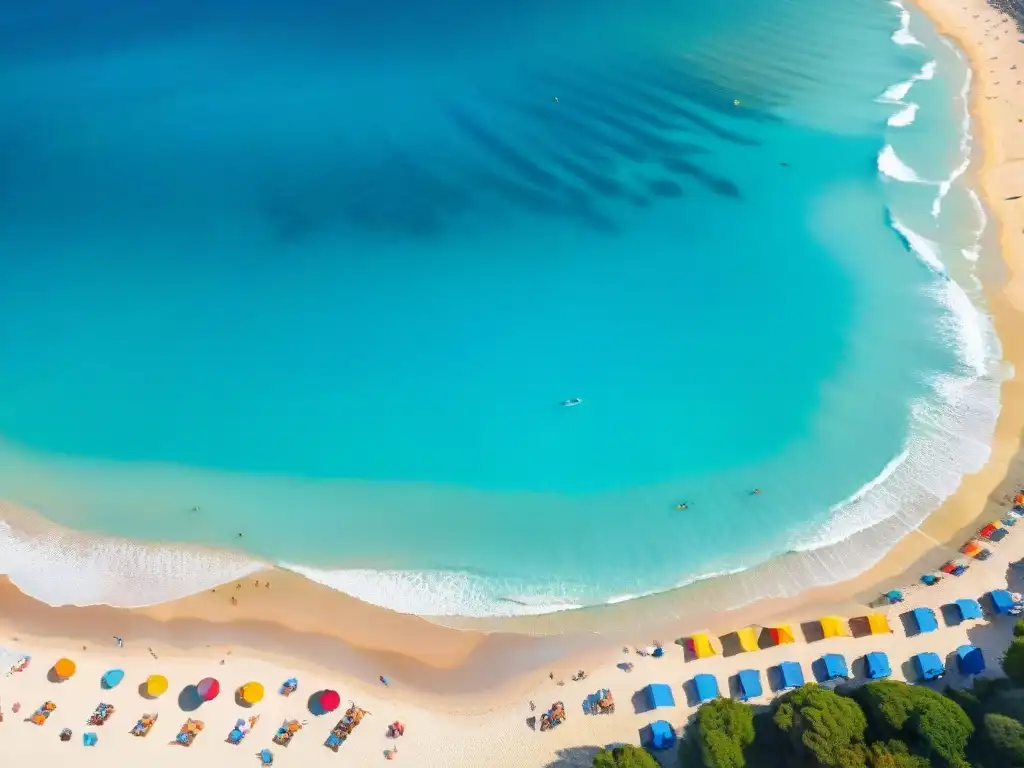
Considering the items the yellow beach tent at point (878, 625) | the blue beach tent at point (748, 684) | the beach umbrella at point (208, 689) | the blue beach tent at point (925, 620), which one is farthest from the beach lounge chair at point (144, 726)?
the blue beach tent at point (925, 620)

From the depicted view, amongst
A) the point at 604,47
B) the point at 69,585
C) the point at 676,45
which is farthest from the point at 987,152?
the point at 69,585

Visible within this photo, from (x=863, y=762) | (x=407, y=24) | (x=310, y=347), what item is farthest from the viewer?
(x=407, y=24)

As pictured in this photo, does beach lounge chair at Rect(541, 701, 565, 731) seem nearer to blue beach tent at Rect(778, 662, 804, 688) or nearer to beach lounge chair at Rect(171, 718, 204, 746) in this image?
blue beach tent at Rect(778, 662, 804, 688)

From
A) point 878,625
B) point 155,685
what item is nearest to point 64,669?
point 155,685

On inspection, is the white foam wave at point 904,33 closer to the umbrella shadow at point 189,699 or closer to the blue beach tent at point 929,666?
the blue beach tent at point 929,666

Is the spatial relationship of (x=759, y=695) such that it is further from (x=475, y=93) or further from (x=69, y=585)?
(x=475, y=93)

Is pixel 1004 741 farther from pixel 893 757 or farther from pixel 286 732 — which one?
pixel 286 732
